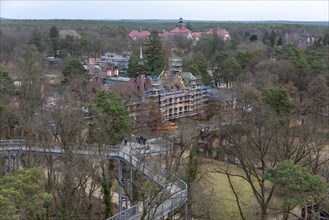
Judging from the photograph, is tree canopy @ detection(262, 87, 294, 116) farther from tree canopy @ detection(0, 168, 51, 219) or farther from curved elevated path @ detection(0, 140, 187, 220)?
tree canopy @ detection(0, 168, 51, 219)

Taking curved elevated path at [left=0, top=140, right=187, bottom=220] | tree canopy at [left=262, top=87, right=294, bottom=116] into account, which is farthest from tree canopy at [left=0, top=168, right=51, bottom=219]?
tree canopy at [left=262, top=87, right=294, bottom=116]

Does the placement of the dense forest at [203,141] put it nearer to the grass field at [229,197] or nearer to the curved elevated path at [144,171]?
the grass field at [229,197]

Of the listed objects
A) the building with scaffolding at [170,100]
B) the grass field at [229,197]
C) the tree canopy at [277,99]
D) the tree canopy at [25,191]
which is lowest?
the grass field at [229,197]

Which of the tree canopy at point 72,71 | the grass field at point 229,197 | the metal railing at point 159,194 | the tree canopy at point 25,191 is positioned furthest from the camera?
the tree canopy at point 72,71

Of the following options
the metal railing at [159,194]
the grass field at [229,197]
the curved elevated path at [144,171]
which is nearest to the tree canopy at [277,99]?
the grass field at [229,197]

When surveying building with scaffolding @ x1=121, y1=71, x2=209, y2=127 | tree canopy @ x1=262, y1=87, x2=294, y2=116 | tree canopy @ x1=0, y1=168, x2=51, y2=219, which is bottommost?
building with scaffolding @ x1=121, y1=71, x2=209, y2=127

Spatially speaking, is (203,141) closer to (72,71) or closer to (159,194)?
(72,71)

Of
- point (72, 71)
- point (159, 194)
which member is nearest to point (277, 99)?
point (159, 194)
